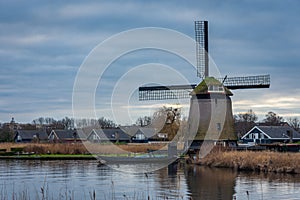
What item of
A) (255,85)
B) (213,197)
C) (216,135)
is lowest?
(213,197)

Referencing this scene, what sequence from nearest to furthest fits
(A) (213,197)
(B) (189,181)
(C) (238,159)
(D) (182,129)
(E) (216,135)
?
(A) (213,197), (B) (189,181), (C) (238,159), (E) (216,135), (D) (182,129)

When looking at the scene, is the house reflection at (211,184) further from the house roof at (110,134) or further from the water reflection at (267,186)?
the house roof at (110,134)

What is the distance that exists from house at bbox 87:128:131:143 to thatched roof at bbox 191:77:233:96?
31.6 m

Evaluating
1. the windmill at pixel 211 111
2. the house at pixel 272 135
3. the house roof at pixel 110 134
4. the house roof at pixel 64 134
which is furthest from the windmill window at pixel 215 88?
the house roof at pixel 64 134

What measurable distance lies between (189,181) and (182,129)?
58.1ft

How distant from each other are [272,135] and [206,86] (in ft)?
69.1

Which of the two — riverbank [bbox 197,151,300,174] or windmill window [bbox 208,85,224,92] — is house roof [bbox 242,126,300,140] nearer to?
windmill window [bbox 208,85,224,92]

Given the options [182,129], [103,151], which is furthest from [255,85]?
[103,151]

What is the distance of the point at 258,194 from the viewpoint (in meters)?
16.0

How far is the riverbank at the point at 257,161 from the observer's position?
79.4 feet

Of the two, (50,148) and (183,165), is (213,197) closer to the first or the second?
(183,165)

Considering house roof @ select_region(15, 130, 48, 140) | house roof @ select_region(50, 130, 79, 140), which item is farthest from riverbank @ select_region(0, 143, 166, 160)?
house roof @ select_region(15, 130, 48, 140)

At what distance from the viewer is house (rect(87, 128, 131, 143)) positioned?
64.2m

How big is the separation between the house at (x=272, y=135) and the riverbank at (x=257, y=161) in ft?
76.7
